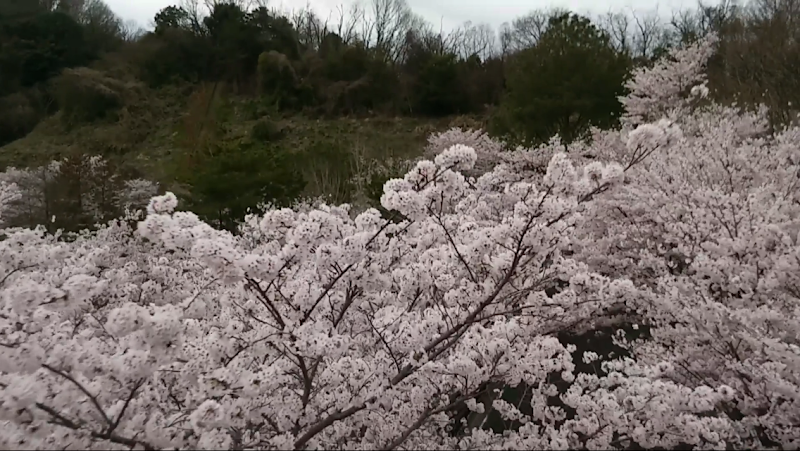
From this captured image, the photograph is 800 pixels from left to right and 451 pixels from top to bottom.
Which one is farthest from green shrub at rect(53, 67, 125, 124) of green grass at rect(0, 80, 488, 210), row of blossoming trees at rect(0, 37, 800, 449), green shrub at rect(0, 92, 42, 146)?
row of blossoming trees at rect(0, 37, 800, 449)

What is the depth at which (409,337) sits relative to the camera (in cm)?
296

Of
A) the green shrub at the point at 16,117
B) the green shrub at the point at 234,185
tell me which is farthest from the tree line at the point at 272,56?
the green shrub at the point at 234,185

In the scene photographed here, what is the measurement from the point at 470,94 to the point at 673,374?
24553 millimetres

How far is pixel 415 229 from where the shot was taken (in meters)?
4.21

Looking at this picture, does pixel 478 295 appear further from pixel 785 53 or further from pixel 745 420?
pixel 785 53

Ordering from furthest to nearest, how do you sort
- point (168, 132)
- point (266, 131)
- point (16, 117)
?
point (168, 132) → point (16, 117) → point (266, 131)

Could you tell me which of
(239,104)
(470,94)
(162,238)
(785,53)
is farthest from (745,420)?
(239,104)

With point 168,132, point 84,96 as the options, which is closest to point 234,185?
point 168,132

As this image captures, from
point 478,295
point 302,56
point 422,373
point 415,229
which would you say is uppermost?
point 302,56

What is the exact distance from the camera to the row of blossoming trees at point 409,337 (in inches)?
90.7

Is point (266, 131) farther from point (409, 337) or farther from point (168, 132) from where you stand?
point (409, 337)

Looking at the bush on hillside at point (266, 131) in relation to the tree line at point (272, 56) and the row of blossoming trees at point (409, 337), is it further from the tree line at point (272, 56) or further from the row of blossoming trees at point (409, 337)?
the row of blossoming trees at point (409, 337)

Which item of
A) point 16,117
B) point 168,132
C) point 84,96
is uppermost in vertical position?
point 84,96

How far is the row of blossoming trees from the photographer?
2305 mm
